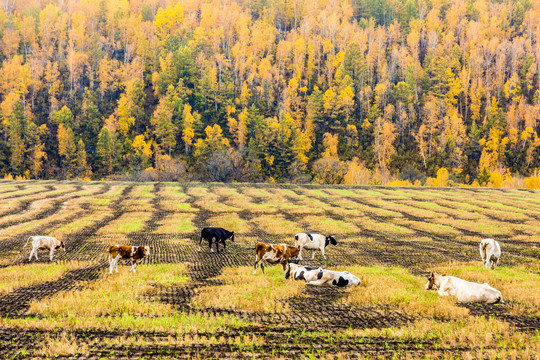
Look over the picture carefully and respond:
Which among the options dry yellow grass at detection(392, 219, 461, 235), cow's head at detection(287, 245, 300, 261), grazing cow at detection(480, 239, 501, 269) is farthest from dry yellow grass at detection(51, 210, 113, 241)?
dry yellow grass at detection(392, 219, 461, 235)

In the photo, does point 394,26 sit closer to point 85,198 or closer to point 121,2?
point 121,2

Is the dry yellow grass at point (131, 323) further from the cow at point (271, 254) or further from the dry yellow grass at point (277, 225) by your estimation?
the dry yellow grass at point (277, 225)

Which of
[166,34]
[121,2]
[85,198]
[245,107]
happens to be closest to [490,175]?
[245,107]

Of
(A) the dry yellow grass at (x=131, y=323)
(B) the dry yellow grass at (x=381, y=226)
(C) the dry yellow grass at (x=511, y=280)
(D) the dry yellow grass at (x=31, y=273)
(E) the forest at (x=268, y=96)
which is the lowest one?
(B) the dry yellow grass at (x=381, y=226)

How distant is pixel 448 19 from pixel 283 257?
19417 centimetres

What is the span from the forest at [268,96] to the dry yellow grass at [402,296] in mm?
86165

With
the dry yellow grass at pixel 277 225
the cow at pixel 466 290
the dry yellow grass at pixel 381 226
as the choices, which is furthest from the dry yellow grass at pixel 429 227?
the cow at pixel 466 290

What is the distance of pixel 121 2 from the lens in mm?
192000

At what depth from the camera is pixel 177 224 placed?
3825 cm

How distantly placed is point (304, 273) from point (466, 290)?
6010 millimetres

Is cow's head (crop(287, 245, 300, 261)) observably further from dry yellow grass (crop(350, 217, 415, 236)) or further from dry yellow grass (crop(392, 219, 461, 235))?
dry yellow grass (crop(392, 219, 461, 235))

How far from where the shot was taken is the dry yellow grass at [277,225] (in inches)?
1371

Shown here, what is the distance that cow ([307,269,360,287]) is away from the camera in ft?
54.4

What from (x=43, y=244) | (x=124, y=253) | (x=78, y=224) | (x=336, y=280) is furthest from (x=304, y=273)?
(x=78, y=224)
